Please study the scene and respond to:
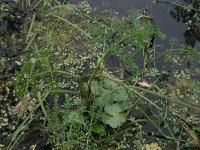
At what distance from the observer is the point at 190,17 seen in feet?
8.24

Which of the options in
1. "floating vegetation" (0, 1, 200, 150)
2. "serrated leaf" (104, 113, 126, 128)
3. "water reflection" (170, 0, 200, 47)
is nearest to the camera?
"floating vegetation" (0, 1, 200, 150)

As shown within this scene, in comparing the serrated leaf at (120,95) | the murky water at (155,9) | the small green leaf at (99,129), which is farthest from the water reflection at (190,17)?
the small green leaf at (99,129)

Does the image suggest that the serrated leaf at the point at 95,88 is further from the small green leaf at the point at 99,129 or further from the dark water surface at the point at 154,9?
the dark water surface at the point at 154,9

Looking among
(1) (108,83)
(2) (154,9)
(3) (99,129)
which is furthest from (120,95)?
(2) (154,9)

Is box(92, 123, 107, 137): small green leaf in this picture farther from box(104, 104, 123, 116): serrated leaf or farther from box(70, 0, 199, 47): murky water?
box(70, 0, 199, 47): murky water

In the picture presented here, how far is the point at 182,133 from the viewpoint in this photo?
208 cm

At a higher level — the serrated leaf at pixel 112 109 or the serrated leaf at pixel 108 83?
the serrated leaf at pixel 108 83

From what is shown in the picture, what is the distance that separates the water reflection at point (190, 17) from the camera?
2.46 metres

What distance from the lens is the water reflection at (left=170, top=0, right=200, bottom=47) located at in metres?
2.46

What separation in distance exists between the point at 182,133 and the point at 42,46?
832 millimetres

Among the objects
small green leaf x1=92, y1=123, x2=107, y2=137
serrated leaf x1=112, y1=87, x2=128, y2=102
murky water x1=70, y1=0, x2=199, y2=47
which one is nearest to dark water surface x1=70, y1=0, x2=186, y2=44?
murky water x1=70, y1=0, x2=199, y2=47

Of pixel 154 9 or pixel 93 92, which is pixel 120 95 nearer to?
pixel 93 92

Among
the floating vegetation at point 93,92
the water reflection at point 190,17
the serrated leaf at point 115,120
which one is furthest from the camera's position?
the water reflection at point 190,17

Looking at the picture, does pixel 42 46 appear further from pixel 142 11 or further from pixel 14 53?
pixel 142 11
